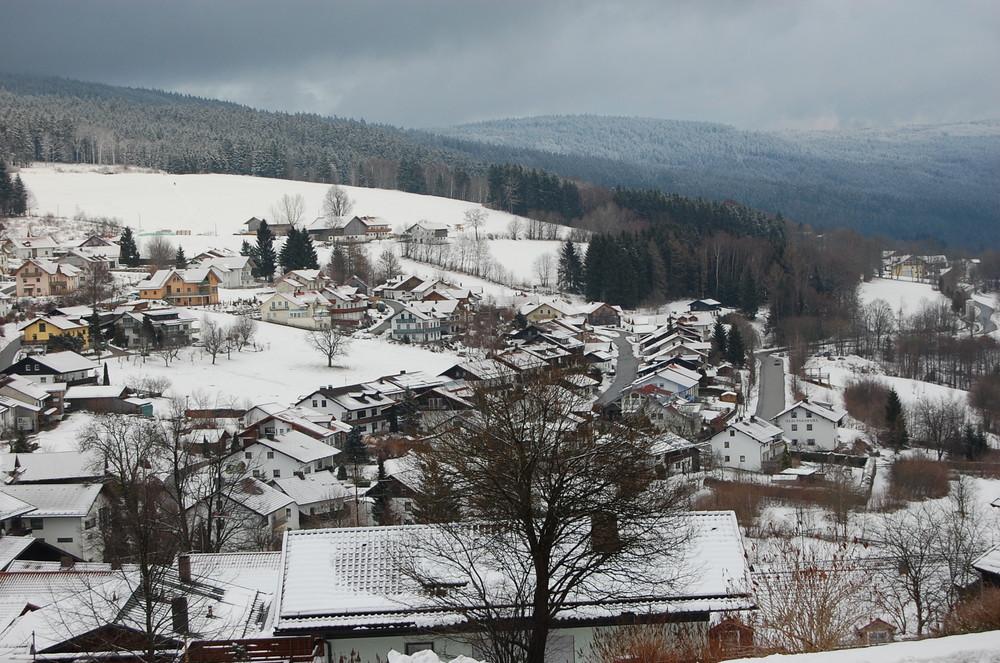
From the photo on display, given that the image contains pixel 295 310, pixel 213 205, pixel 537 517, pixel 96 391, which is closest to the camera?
pixel 537 517

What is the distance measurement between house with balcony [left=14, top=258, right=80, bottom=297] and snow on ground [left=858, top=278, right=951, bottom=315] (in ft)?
139

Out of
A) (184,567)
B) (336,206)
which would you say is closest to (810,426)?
(184,567)

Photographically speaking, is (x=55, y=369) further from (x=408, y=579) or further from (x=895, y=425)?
(x=895, y=425)

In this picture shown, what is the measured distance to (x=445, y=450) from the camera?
6.64 metres

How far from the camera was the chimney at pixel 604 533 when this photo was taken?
618cm

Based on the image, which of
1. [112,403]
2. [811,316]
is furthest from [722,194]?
[112,403]

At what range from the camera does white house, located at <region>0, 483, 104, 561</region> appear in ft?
56.4

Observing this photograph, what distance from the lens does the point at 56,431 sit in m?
24.9

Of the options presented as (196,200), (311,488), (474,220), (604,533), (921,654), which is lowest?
(311,488)

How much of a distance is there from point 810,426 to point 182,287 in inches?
1081

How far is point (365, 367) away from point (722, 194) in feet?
418

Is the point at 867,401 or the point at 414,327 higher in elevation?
the point at 414,327

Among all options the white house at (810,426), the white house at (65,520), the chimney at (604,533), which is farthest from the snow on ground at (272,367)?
the chimney at (604,533)

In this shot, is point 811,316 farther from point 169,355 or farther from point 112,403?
point 112,403
